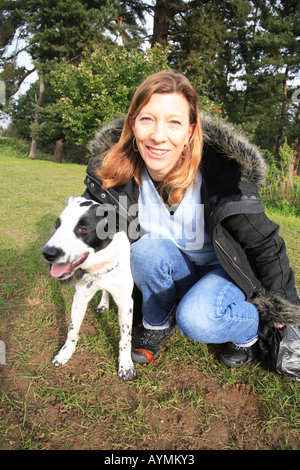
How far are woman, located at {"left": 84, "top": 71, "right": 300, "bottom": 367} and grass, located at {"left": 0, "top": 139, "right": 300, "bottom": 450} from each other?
16 centimetres

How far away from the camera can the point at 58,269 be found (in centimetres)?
154

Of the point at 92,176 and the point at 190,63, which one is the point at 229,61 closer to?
the point at 190,63

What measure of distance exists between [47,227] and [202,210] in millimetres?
2960

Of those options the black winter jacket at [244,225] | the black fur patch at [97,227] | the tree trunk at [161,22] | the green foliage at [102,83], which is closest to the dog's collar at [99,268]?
the black fur patch at [97,227]

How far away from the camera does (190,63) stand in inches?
553

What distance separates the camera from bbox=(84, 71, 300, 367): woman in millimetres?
1651

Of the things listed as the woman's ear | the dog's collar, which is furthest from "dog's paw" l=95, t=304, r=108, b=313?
the woman's ear

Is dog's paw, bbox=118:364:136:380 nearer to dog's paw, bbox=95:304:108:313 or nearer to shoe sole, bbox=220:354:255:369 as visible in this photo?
shoe sole, bbox=220:354:255:369

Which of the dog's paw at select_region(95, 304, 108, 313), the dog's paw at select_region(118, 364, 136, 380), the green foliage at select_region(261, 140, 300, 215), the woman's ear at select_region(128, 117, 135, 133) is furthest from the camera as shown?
the green foliage at select_region(261, 140, 300, 215)

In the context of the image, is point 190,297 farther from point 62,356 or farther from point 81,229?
point 62,356

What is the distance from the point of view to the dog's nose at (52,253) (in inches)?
56.8

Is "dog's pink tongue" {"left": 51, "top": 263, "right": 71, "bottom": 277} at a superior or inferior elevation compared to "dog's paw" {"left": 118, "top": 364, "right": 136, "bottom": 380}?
→ superior

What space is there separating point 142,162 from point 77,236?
2.39 feet

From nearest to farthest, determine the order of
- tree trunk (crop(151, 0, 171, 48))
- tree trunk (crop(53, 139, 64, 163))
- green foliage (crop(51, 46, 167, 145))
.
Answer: green foliage (crop(51, 46, 167, 145)) < tree trunk (crop(151, 0, 171, 48)) < tree trunk (crop(53, 139, 64, 163))
